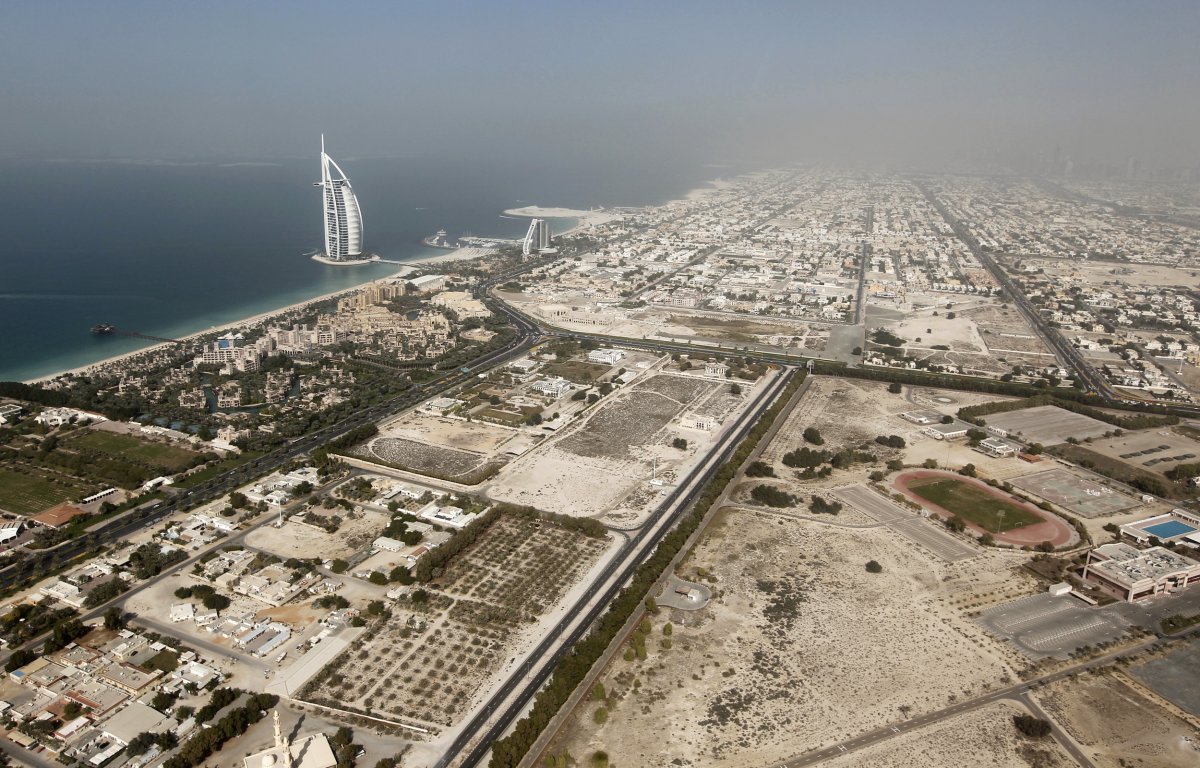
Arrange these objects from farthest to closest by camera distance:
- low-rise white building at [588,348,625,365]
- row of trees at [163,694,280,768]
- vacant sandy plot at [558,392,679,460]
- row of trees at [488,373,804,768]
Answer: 1. low-rise white building at [588,348,625,365]
2. vacant sandy plot at [558,392,679,460]
3. row of trees at [488,373,804,768]
4. row of trees at [163,694,280,768]

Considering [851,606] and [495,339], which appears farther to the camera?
[495,339]

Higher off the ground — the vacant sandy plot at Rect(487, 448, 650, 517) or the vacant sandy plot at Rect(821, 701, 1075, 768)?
the vacant sandy plot at Rect(487, 448, 650, 517)

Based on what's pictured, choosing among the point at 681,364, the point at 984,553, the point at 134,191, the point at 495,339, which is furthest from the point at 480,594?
the point at 134,191

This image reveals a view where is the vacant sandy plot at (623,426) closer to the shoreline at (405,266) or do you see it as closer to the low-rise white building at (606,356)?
the low-rise white building at (606,356)

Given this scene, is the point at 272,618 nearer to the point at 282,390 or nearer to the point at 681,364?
the point at 282,390

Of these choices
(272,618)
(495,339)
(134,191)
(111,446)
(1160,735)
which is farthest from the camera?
(134,191)

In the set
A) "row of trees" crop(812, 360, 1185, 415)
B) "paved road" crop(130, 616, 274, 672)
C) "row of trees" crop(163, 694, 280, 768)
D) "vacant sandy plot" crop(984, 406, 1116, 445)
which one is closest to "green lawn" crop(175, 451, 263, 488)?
"paved road" crop(130, 616, 274, 672)

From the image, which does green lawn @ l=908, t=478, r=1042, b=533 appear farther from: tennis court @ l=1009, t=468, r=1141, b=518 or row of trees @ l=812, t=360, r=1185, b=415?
row of trees @ l=812, t=360, r=1185, b=415
